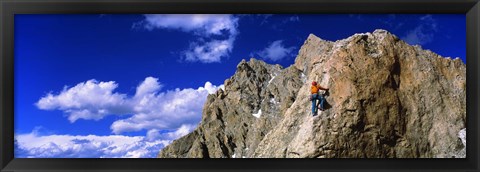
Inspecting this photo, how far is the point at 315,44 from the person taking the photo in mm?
7621

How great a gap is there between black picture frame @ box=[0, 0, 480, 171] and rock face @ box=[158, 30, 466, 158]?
0.97 feet

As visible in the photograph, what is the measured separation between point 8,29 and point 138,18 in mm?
1430

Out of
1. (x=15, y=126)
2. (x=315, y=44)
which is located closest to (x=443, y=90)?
(x=315, y=44)

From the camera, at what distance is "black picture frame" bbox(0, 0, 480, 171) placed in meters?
5.61

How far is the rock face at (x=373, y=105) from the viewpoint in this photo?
6.38 meters
